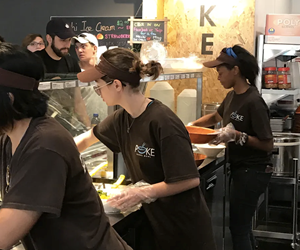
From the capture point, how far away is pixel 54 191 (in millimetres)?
1209

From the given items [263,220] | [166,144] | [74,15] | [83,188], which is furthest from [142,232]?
[74,15]

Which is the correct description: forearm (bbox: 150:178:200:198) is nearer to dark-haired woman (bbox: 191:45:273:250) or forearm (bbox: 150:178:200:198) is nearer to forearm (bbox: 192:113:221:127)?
dark-haired woman (bbox: 191:45:273:250)

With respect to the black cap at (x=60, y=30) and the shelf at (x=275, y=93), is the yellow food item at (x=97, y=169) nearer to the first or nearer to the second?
the black cap at (x=60, y=30)

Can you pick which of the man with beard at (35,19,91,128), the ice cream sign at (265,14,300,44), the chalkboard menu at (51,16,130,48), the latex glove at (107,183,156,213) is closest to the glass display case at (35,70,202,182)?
the latex glove at (107,183,156,213)

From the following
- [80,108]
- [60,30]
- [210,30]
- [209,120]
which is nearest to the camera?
[80,108]

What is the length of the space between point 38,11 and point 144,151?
555 cm

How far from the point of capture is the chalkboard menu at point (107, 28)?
6.40 meters

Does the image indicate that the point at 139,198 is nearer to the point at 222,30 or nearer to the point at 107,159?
the point at 107,159

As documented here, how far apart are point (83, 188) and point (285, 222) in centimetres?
388

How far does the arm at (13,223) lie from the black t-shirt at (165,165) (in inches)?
32.7

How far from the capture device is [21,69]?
1.22 metres

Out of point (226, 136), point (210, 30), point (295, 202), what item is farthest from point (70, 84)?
point (210, 30)

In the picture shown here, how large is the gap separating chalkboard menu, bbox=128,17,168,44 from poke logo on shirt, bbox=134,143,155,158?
2.43 meters

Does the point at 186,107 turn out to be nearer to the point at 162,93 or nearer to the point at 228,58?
the point at 162,93
